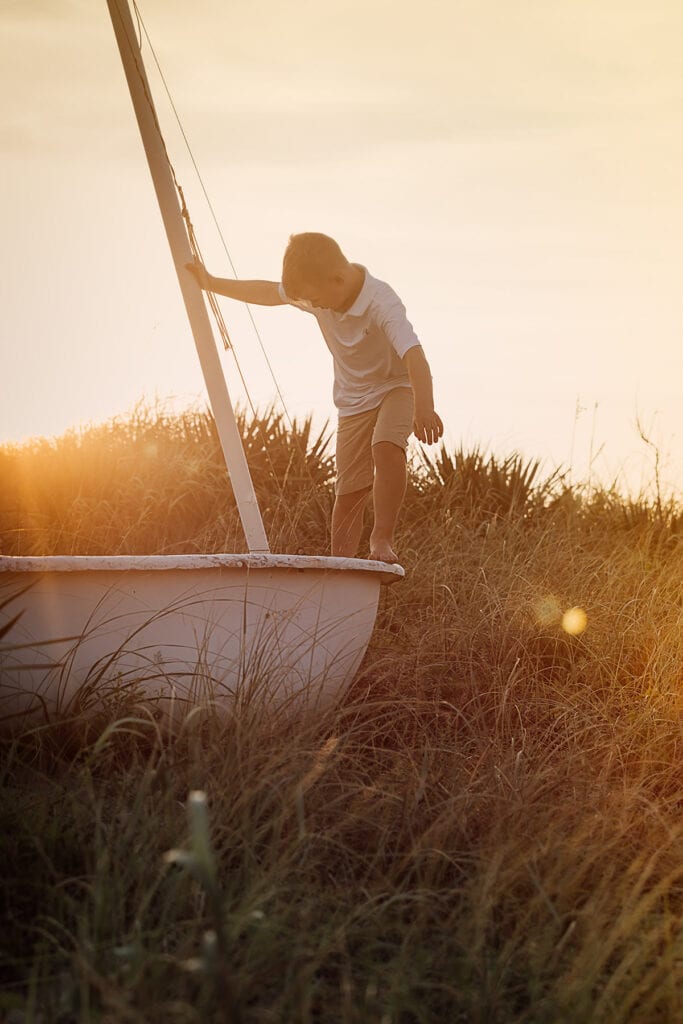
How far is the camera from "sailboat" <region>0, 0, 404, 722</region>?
2.98 meters

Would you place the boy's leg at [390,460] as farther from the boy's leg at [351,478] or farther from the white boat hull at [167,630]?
the white boat hull at [167,630]

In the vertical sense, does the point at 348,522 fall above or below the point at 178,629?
above

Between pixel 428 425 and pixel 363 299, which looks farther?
pixel 363 299

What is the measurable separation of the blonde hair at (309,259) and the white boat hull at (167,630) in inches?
68.3

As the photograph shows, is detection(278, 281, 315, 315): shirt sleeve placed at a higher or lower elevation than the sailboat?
higher

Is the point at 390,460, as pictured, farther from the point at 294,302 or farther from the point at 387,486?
the point at 294,302

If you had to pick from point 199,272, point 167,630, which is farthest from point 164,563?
point 199,272

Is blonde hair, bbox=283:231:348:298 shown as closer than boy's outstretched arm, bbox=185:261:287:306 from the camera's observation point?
Yes

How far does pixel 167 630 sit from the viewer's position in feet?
10.3

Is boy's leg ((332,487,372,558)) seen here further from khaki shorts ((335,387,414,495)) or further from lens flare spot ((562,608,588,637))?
lens flare spot ((562,608,588,637))

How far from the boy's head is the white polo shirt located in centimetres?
14

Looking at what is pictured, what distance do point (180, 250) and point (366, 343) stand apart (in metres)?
1.12

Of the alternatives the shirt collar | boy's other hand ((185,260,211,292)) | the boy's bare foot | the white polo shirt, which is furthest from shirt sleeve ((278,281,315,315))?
the boy's bare foot

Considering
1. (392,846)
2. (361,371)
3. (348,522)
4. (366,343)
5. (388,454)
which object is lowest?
(392,846)
